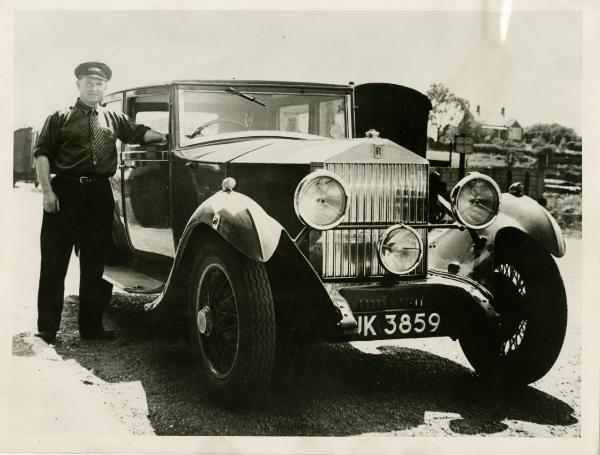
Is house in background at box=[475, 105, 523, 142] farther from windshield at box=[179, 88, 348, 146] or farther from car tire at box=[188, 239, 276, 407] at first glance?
car tire at box=[188, 239, 276, 407]

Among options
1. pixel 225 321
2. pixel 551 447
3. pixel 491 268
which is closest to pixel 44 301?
pixel 225 321

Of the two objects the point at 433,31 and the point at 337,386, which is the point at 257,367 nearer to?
the point at 337,386

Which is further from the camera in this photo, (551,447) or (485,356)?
(485,356)

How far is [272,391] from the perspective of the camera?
2.52 m

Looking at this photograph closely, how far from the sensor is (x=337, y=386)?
8.50 ft

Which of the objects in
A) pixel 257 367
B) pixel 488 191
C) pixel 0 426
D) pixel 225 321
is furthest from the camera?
pixel 0 426

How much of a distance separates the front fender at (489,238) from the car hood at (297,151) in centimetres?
41

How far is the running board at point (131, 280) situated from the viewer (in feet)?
9.69

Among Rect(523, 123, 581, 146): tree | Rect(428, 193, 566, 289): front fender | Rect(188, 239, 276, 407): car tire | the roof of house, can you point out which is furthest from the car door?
Rect(523, 123, 581, 146): tree

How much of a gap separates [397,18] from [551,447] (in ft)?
6.64

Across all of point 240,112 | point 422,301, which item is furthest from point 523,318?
point 240,112

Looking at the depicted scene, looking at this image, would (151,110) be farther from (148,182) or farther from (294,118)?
(294,118)

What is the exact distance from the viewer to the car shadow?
2.42 m

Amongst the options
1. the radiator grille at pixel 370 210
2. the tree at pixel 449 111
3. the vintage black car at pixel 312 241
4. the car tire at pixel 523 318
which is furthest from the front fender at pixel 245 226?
the tree at pixel 449 111
